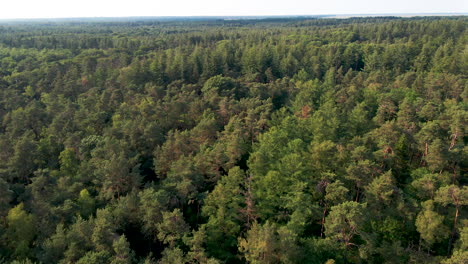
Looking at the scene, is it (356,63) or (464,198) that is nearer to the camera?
(464,198)

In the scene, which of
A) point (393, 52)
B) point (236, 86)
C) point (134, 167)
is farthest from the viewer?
point (393, 52)

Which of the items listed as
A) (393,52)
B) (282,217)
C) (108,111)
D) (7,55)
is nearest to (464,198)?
(282,217)

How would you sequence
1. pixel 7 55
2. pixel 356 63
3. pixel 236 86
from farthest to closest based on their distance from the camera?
pixel 7 55 < pixel 356 63 < pixel 236 86

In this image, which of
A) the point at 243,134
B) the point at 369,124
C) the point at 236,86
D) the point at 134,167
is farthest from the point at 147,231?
the point at 236,86

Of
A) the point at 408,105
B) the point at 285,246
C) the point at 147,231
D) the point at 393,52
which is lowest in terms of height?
the point at 147,231

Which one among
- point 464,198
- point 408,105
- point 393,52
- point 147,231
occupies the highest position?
point 393,52

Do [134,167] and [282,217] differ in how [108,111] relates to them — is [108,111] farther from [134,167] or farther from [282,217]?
[282,217]

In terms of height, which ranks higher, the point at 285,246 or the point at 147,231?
the point at 285,246

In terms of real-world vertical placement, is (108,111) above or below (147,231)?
above

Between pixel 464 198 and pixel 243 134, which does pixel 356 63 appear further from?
pixel 464 198
